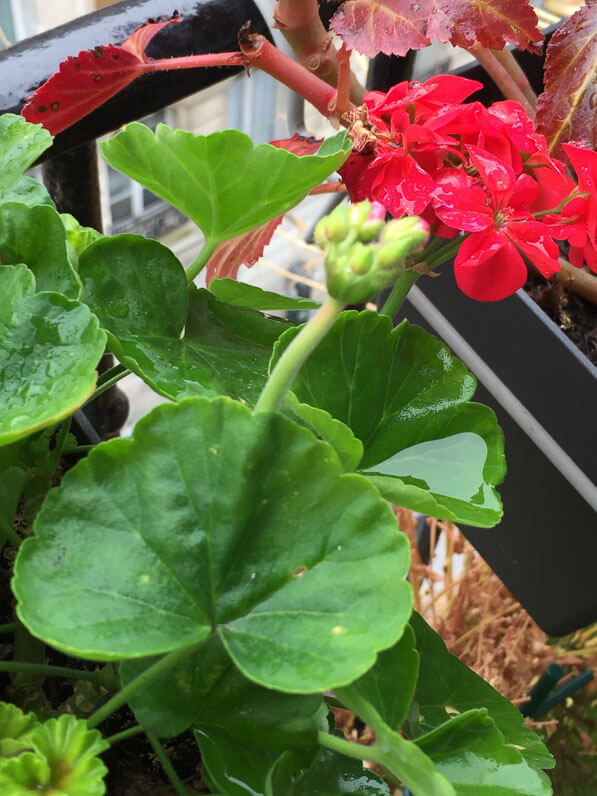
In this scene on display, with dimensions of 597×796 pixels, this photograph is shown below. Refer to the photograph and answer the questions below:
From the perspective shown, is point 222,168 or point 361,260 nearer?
point 361,260

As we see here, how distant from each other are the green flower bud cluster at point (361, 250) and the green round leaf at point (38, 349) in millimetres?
84

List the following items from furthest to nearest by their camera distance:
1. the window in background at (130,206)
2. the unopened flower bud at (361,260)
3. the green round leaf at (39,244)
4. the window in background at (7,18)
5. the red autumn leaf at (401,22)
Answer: the window in background at (130,206)
the window in background at (7,18)
the red autumn leaf at (401,22)
the green round leaf at (39,244)
the unopened flower bud at (361,260)

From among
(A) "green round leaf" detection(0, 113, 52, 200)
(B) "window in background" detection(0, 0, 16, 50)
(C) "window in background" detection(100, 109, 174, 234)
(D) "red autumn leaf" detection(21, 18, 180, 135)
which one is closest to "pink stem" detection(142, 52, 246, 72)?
(D) "red autumn leaf" detection(21, 18, 180, 135)

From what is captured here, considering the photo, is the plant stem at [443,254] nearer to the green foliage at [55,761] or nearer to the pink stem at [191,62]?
the pink stem at [191,62]

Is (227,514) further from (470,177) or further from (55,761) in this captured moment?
(470,177)

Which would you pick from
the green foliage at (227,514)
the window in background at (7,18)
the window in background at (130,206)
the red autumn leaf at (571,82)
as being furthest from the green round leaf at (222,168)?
the window in background at (130,206)

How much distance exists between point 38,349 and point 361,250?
4.9 inches

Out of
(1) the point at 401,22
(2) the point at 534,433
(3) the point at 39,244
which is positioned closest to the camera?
(3) the point at 39,244

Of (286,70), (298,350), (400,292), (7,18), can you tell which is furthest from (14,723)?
(7,18)

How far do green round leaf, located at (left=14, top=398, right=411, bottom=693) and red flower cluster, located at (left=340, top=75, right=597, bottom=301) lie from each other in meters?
0.16

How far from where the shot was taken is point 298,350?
234mm

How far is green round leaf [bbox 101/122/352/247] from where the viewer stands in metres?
0.31

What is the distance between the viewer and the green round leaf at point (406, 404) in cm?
35

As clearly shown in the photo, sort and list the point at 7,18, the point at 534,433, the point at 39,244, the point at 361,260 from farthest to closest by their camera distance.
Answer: the point at 7,18 < the point at 534,433 < the point at 39,244 < the point at 361,260
